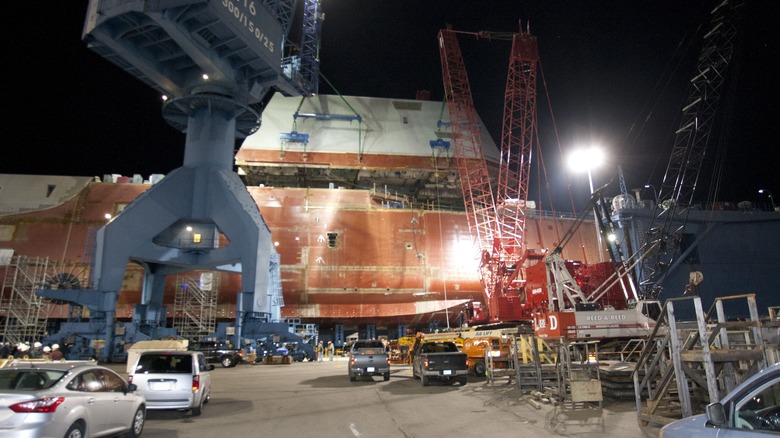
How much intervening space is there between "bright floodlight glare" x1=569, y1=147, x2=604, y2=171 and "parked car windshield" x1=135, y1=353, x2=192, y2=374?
26614 millimetres

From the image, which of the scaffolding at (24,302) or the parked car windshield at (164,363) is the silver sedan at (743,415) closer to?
the parked car windshield at (164,363)

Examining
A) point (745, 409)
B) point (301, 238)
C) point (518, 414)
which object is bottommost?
point (518, 414)

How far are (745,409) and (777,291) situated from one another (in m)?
51.3

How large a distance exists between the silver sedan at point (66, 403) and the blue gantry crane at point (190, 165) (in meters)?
18.0

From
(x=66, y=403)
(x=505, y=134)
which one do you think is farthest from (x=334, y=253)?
(x=66, y=403)

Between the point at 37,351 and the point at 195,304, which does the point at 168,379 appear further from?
the point at 195,304

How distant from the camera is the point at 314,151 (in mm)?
51031

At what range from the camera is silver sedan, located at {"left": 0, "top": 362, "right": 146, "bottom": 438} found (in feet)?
17.9

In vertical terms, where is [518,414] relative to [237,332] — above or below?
below

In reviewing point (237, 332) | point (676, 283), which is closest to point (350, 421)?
point (237, 332)

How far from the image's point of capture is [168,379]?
32.4 feet

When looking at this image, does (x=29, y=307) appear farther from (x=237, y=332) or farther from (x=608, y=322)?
(x=608, y=322)

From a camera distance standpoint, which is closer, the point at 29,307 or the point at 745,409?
the point at 745,409

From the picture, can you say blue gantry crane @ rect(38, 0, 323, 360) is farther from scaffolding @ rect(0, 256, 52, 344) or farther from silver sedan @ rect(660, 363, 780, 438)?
silver sedan @ rect(660, 363, 780, 438)
